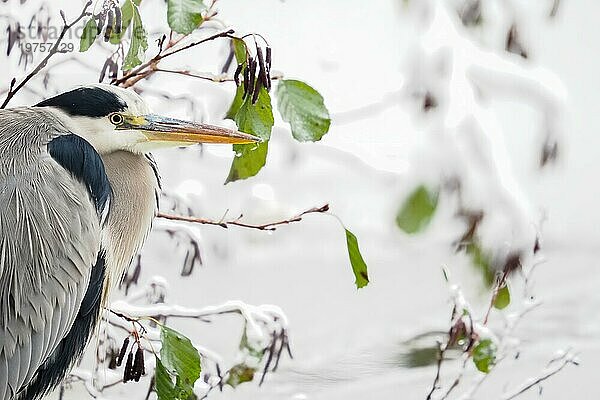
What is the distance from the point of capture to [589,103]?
1460 mm

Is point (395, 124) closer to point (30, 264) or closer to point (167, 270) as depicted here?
point (167, 270)

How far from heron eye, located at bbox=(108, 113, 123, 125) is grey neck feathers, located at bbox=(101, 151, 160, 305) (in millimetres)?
37

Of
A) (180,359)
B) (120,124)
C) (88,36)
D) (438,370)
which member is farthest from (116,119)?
(438,370)

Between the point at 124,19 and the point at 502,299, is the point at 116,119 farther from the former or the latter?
the point at 502,299

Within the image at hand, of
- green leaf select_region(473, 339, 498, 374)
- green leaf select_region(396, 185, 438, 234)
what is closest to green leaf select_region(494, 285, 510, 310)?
green leaf select_region(473, 339, 498, 374)

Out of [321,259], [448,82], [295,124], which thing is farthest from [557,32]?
[295,124]

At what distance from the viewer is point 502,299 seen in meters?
1.35

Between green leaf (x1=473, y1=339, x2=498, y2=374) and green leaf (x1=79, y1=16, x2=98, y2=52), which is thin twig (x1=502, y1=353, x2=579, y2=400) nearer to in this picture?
green leaf (x1=473, y1=339, x2=498, y2=374)

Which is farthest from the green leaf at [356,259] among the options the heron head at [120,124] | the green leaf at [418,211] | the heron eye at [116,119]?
the heron eye at [116,119]

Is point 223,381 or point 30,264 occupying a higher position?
point 30,264

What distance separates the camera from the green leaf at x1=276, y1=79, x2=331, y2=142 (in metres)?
0.98

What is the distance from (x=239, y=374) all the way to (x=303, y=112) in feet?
1.49

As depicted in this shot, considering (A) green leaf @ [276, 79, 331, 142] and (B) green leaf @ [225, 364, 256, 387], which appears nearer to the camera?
(A) green leaf @ [276, 79, 331, 142]

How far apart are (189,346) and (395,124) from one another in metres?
0.62
